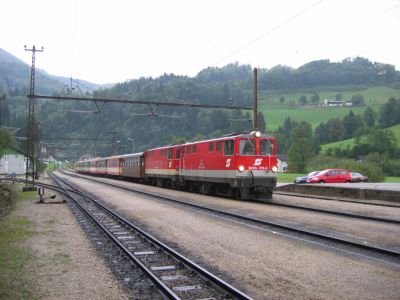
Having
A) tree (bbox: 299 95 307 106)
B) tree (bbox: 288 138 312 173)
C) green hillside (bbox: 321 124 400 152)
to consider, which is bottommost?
tree (bbox: 288 138 312 173)

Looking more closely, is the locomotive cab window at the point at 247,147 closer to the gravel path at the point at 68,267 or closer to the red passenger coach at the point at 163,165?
the red passenger coach at the point at 163,165

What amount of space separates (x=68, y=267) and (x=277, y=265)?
4.08 m

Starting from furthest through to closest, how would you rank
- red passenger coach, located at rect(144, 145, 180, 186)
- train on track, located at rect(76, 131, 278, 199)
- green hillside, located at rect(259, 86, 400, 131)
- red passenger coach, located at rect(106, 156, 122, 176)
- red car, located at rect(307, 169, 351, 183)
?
green hillside, located at rect(259, 86, 400, 131)
red passenger coach, located at rect(106, 156, 122, 176)
red car, located at rect(307, 169, 351, 183)
red passenger coach, located at rect(144, 145, 180, 186)
train on track, located at rect(76, 131, 278, 199)

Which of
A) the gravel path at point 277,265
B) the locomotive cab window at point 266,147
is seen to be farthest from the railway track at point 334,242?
the locomotive cab window at point 266,147

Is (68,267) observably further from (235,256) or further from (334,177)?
(334,177)

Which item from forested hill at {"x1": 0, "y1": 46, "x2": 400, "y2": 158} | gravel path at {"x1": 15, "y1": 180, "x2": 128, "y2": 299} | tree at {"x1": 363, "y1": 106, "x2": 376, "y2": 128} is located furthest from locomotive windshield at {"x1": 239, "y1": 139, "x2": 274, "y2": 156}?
tree at {"x1": 363, "y1": 106, "x2": 376, "y2": 128}

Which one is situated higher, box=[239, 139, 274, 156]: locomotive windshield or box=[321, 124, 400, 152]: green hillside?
box=[321, 124, 400, 152]: green hillside

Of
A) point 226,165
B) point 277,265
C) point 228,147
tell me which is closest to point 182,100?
point 228,147

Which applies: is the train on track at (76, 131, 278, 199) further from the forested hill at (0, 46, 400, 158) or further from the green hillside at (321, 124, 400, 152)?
the green hillside at (321, 124, 400, 152)

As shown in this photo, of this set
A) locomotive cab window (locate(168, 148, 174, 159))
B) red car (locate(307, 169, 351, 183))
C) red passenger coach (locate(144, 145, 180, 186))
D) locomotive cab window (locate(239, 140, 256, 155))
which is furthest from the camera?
red car (locate(307, 169, 351, 183))

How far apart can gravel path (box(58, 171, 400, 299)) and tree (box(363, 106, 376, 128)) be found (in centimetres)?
9636

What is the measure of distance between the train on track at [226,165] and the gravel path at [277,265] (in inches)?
332

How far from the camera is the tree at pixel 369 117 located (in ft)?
339

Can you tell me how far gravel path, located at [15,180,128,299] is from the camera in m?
7.34
